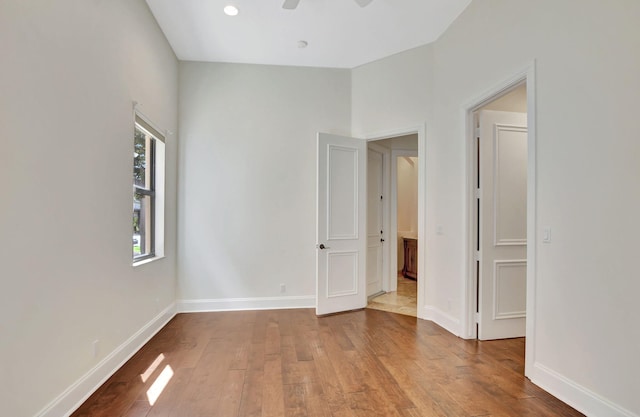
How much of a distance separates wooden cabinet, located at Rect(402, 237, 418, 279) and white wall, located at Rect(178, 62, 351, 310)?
275 cm

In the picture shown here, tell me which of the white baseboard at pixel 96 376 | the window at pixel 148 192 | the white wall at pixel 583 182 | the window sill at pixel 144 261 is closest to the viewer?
the white wall at pixel 583 182

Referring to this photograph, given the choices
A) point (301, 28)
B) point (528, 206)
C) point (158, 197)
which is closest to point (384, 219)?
point (528, 206)

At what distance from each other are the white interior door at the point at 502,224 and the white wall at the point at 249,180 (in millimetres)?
2112

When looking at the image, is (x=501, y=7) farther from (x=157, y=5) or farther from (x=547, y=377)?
(x=157, y=5)

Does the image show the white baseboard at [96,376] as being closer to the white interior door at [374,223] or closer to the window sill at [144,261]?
the window sill at [144,261]

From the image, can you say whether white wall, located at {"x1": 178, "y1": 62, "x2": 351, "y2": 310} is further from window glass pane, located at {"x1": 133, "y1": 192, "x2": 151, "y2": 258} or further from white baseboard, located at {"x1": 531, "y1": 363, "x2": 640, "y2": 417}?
white baseboard, located at {"x1": 531, "y1": 363, "x2": 640, "y2": 417}

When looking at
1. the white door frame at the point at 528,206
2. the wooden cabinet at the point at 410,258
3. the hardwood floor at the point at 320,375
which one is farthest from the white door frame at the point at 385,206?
the white door frame at the point at 528,206

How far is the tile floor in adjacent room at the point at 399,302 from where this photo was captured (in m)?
4.33

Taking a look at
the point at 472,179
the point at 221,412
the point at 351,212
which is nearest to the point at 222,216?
the point at 351,212

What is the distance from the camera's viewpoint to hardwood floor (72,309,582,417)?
2.07m

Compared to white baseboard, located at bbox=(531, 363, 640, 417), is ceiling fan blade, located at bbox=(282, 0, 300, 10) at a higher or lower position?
higher

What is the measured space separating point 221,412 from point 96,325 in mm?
1116

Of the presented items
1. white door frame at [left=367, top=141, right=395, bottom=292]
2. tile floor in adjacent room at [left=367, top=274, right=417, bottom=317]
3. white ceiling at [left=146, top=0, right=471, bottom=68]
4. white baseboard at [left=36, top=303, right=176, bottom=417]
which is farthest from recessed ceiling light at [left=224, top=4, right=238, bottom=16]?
tile floor in adjacent room at [left=367, top=274, right=417, bottom=317]

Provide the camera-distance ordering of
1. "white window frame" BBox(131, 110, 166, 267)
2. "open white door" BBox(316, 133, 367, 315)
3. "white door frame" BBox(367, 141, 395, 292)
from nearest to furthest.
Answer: "white window frame" BBox(131, 110, 166, 267)
"open white door" BBox(316, 133, 367, 315)
"white door frame" BBox(367, 141, 395, 292)
